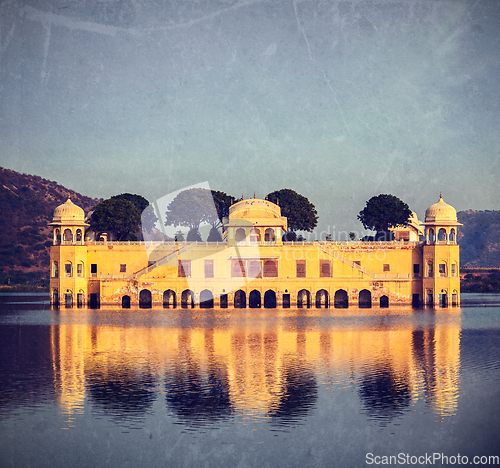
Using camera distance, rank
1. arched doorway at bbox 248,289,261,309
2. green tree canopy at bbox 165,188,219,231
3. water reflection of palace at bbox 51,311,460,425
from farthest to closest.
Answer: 1. green tree canopy at bbox 165,188,219,231
2. arched doorway at bbox 248,289,261,309
3. water reflection of palace at bbox 51,311,460,425

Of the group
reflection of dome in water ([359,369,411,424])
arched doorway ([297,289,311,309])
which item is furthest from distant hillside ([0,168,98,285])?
reflection of dome in water ([359,369,411,424])

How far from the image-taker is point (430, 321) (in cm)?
4778

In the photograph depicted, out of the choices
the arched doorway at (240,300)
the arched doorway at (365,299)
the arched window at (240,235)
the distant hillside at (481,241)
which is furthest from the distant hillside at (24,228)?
the distant hillside at (481,241)

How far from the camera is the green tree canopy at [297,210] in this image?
77.7 meters

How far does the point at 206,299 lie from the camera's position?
65.6 m

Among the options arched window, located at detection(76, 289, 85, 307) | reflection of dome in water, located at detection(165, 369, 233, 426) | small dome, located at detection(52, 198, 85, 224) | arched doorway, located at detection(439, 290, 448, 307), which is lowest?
reflection of dome in water, located at detection(165, 369, 233, 426)

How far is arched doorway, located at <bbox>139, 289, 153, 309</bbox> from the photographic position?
64188 mm

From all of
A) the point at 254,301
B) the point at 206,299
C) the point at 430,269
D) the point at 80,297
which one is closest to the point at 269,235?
the point at 254,301

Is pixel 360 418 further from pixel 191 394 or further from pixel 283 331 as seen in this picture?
pixel 283 331

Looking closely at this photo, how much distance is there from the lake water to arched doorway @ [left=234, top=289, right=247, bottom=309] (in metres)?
21.2

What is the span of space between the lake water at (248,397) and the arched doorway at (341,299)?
2233 cm

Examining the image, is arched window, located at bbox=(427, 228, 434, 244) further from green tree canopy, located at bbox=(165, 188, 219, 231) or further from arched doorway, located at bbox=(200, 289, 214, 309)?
green tree canopy, located at bbox=(165, 188, 219, 231)

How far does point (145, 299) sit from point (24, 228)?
3997 centimetres

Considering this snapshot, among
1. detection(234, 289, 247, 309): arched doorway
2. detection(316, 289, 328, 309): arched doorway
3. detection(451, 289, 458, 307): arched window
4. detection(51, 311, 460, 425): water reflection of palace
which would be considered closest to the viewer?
detection(51, 311, 460, 425): water reflection of palace
